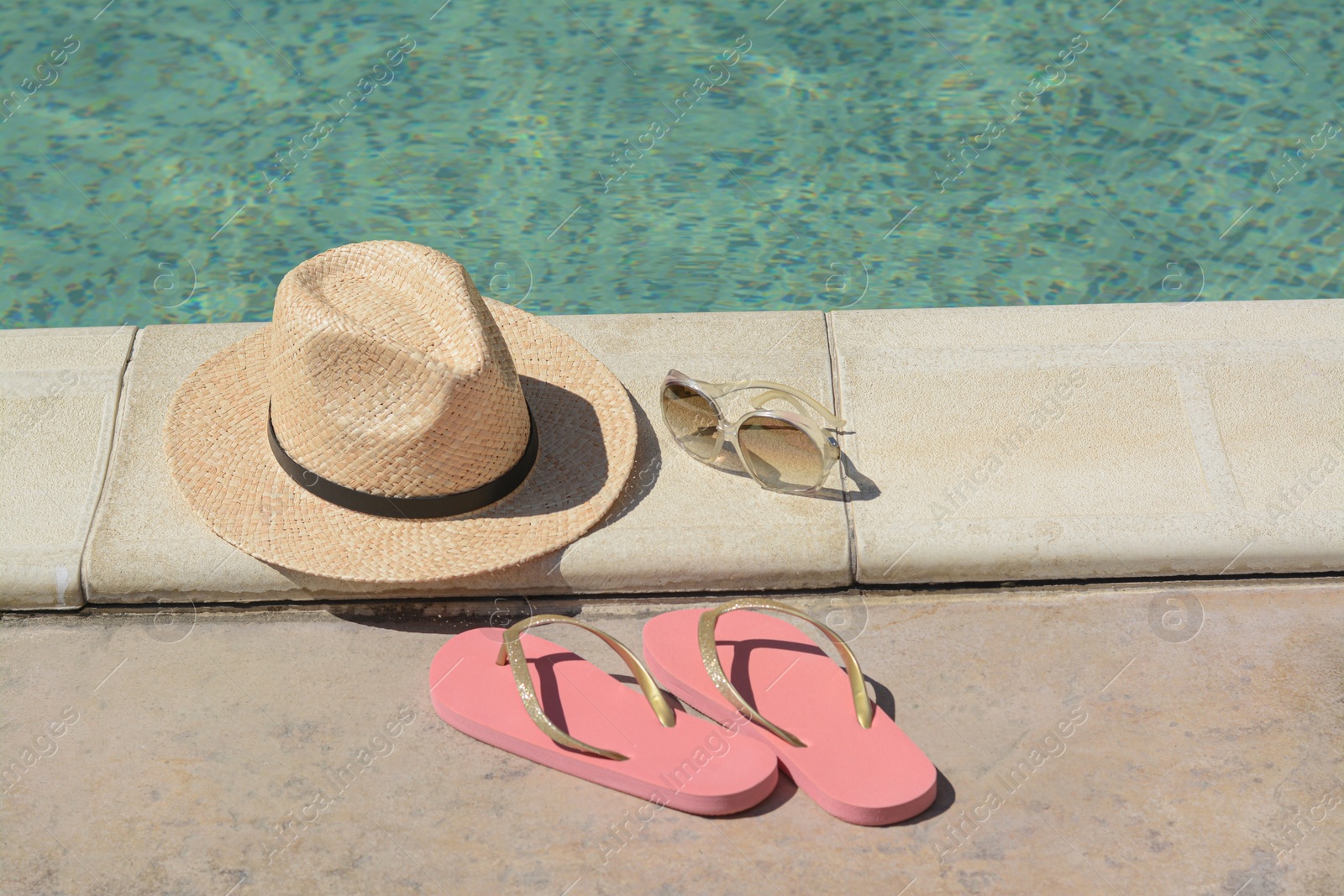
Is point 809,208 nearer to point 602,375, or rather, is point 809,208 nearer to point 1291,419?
point 602,375

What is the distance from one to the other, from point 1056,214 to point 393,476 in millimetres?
3341

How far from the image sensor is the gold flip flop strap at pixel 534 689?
2590mm

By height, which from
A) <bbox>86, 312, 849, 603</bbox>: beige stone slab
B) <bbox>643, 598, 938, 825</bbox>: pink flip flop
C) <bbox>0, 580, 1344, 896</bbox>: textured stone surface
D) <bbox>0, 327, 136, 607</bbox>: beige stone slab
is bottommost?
<bbox>0, 580, 1344, 896</bbox>: textured stone surface

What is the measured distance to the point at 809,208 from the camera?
4.97 metres

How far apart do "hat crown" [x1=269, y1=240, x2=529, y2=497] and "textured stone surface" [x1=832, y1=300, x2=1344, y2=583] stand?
3.50 ft

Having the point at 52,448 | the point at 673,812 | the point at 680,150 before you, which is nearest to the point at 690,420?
the point at 673,812

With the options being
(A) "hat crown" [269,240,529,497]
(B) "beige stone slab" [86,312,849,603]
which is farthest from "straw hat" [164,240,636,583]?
(B) "beige stone slab" [86,312,849,603]

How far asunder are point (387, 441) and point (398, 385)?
141 mm

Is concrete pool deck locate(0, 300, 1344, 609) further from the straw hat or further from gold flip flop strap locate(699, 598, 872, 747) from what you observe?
gold flip flop strap locate(699, 598, 872, 747)

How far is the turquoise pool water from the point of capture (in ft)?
15.7

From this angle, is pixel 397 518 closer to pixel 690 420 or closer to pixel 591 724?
pixel 591 724

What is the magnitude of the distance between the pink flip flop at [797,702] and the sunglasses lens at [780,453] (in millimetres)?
414

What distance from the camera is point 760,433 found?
3.18 meters

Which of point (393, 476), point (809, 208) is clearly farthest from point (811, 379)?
point (809, 208)
